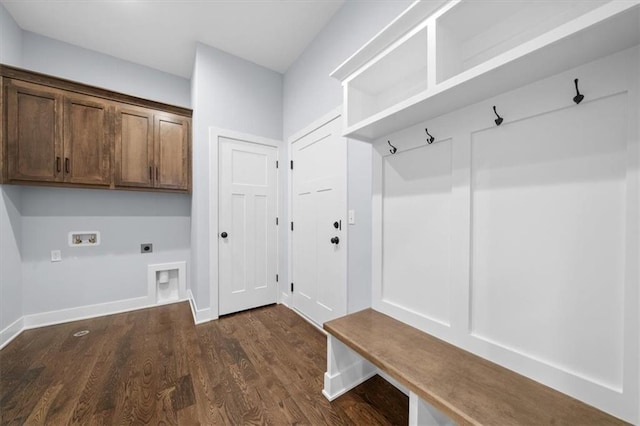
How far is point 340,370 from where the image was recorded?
147 centimetres

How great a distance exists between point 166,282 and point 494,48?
149 inches

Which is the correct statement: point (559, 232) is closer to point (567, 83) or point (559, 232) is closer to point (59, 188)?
point (567, 83)

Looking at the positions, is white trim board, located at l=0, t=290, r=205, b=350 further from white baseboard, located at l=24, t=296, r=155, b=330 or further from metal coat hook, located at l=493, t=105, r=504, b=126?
metal coat hook, located at l=493, t=105, r=504, b=126

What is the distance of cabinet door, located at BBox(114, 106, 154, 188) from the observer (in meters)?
2.47

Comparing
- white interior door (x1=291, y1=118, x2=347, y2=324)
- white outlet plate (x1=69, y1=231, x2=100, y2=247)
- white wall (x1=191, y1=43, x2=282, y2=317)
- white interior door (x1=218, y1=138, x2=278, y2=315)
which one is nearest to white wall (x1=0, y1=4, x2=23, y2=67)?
white wall (x1=191, y1=43, x2=282, y2=317)

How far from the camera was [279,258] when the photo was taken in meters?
2.99

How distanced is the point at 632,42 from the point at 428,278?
1138 millimetres

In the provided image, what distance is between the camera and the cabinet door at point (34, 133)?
2029 millimetres

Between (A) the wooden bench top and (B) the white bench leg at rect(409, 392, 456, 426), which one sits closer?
(A) the wooden bench top

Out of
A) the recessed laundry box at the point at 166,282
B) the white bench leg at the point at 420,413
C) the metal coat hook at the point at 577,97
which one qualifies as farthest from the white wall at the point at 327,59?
the recessed laundry box at the point at 166,282

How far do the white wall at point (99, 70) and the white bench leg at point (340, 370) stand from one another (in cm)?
327

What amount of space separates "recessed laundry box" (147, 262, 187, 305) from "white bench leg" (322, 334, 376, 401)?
8.18 feet

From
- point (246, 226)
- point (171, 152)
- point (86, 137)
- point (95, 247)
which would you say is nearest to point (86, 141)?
point (86, 137)

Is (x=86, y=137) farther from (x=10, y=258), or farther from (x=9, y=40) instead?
(x=10, y=258)
